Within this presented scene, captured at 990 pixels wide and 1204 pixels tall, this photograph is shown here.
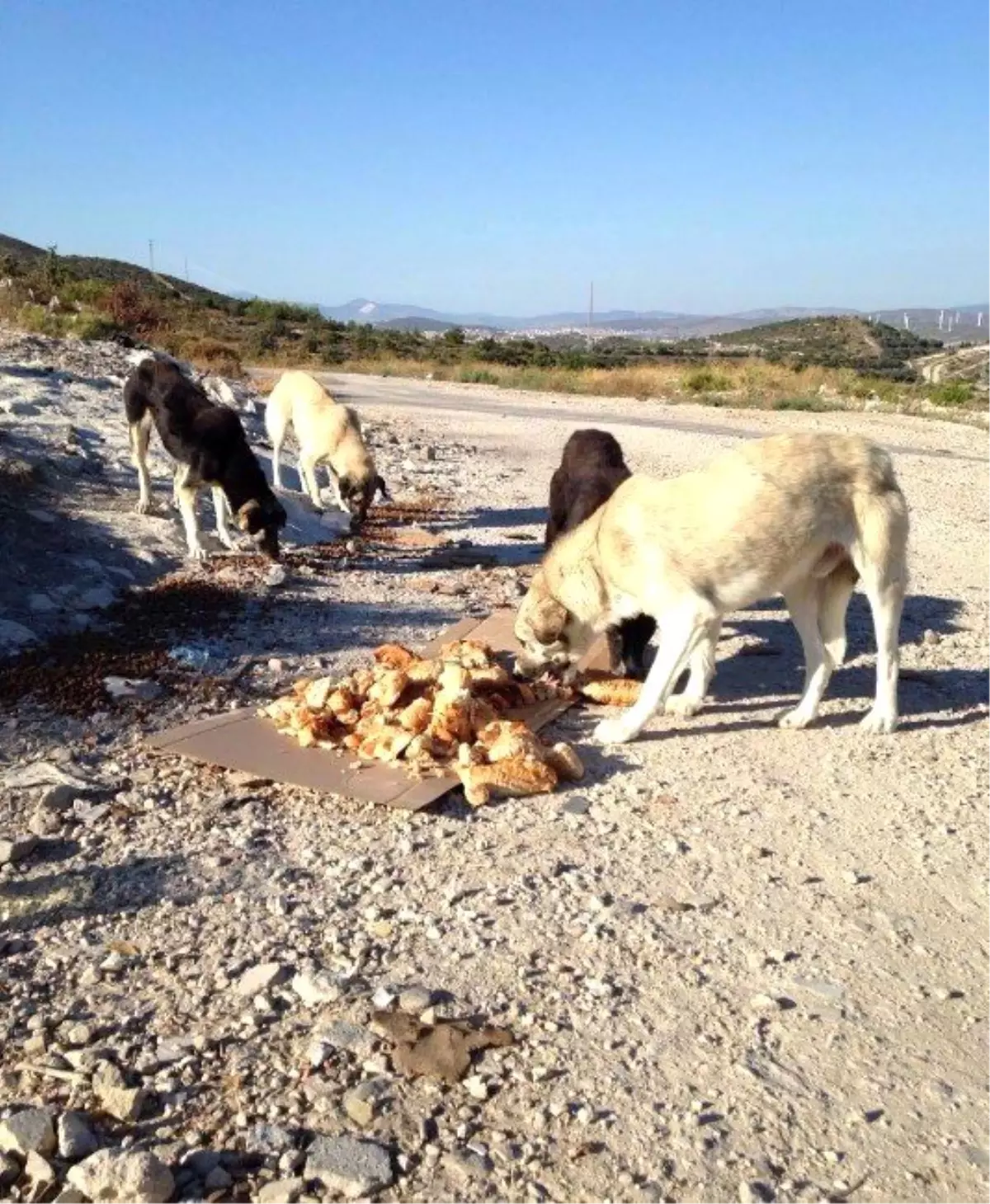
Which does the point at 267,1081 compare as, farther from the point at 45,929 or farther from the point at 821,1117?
the point at 821,1117

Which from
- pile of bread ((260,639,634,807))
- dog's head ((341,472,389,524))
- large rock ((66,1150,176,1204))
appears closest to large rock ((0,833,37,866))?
pile of bread ((260,639,634,807))

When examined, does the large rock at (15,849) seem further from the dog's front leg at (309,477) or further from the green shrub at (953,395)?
the green shrub at (953,395)

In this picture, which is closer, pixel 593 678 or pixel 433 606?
pixel 593 678

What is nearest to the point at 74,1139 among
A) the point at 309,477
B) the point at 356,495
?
the point at 356,495

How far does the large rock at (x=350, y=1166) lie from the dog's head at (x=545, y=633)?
3.65 m

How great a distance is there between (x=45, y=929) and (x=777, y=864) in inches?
127

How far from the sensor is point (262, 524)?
994 centimetres

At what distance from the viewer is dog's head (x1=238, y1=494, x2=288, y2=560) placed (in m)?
9.91

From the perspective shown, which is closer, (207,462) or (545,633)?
(545,633)

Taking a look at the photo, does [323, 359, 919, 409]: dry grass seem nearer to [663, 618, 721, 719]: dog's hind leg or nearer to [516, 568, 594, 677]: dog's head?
[663, 618, 721, 719]: dog's hind leg

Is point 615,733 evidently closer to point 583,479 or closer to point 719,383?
point 583,479

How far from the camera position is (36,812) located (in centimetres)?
505

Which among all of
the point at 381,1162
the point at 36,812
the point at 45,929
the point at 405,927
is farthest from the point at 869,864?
the point at 36,812

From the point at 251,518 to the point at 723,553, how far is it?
17.7 ft
